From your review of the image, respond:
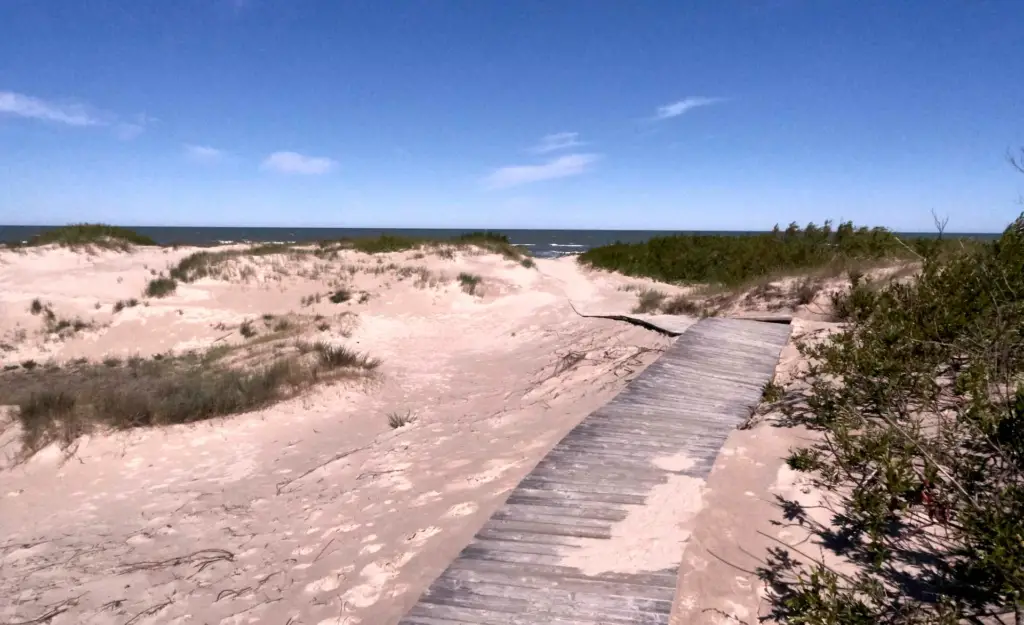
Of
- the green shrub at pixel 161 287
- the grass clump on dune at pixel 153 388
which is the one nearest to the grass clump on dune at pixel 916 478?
the grass clump on dune at pixel 153 388

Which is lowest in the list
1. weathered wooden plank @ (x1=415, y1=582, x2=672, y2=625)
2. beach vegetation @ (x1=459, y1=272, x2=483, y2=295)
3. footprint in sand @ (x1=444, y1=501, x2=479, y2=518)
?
footprint in sand @ (x1=444, y1=501, x2=479, y2=518)

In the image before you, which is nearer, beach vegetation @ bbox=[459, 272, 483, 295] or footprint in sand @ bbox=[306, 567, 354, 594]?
footprint in sand @ bbox=[306, 567, 354, 594]

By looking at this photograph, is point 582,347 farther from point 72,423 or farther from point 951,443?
point 72,423

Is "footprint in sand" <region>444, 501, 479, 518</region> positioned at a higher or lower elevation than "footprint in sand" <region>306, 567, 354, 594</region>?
higher

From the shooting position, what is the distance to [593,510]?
3633 mm

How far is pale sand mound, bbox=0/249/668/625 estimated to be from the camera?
153 inches

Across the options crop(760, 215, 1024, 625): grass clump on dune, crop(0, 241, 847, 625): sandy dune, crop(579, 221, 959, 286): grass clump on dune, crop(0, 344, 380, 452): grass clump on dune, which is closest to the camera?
crop(760, 215, 1024, 625): grass clump on dune

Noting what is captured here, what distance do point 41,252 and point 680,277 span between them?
82.2ft

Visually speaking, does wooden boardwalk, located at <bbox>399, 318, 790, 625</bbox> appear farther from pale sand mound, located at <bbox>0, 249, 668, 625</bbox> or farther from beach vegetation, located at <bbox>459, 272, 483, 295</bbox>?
beach vegetation, located at <bbox>459, 272, 483, 295</bbox>

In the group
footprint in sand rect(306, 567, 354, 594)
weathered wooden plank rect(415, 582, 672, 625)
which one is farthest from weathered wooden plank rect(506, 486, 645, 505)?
footprint in sand rect(306, 567, 354, 594)

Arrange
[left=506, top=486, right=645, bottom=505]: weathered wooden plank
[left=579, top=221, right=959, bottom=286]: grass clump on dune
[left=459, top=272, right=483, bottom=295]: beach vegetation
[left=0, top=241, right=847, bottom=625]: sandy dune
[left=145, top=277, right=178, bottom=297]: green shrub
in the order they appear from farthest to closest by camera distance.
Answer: [left=459, top=272, right=483, bottom=295]: beach vegetation < [left=145, top=277, right=178, bottom=297]: green shrub < [left=579, top=221, right=959, bottom=286]: grass clump on dune < [left=506, top=486, right=645, bottom=505]: weathered wooden plank < [left=0, top=241, right=847, bottom=625]: sandy dune

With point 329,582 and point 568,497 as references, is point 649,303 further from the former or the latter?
point 329,582

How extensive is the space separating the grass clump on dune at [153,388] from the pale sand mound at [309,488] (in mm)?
324

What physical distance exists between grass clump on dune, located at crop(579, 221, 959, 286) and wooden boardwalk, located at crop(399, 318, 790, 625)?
270 inches
